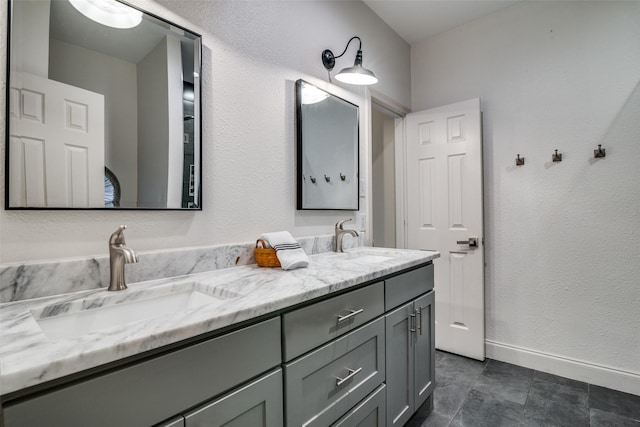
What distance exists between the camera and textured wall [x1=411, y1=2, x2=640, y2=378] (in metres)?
1.99

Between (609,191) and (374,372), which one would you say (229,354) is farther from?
(609,191)

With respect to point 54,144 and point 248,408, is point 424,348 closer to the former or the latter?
point 248,408

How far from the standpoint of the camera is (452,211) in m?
2.54

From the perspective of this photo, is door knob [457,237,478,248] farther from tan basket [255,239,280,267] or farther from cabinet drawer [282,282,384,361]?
tan basket [255,239,280,267]

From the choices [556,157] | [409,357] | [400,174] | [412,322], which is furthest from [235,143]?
[556,157]

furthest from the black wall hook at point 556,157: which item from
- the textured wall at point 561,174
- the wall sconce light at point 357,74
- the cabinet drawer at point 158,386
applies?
the cabinet drawer at point 158,386

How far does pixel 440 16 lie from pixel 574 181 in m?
1.59

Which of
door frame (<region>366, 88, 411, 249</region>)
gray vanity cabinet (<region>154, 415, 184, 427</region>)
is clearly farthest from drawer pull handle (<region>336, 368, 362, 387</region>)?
door frame (<region>366, 88, 411, 249</region>)

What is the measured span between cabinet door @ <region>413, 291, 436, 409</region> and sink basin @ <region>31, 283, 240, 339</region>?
1049 mm

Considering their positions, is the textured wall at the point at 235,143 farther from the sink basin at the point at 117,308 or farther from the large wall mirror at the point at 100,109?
the sink basin at the point at 117,308

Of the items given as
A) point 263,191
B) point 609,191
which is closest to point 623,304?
point 609,191

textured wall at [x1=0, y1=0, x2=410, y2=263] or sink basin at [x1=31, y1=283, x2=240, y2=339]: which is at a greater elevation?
textured wall at [x1=0, y1=0, x2=410, y2=263]

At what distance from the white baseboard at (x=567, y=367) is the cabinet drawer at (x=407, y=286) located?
119cm

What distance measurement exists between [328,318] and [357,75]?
52.3 inches
